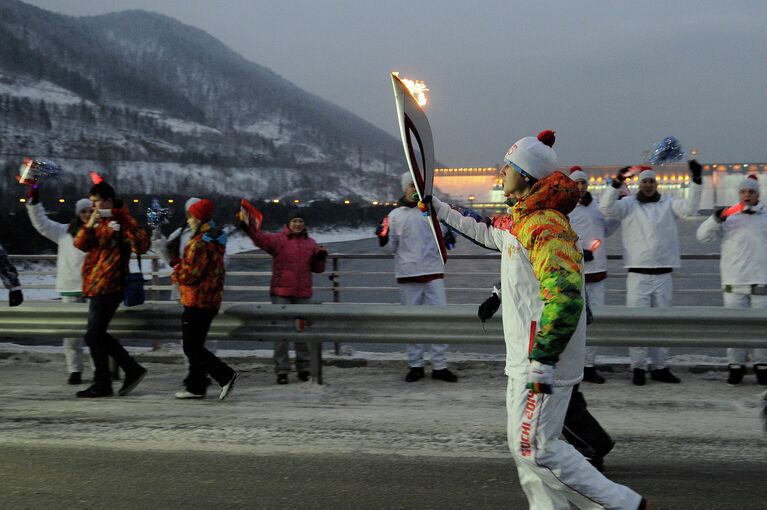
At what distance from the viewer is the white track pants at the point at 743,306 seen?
22.5 feet

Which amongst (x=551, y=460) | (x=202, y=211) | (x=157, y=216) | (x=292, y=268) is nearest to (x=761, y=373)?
(x=292, y=268)

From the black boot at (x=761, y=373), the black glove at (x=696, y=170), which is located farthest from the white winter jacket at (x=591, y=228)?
the black boot at (x=761, y=373)

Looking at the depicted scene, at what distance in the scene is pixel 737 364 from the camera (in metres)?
6.86

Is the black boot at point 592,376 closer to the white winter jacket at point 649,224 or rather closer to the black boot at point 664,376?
the black boot at point 664,376

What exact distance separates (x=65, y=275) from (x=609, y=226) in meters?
5.12

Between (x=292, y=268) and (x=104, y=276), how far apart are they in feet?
5.42

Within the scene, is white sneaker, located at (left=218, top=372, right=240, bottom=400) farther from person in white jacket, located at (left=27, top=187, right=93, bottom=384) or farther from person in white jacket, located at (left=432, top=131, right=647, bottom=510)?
person in white jacket, located at (left=432, top=131, right=647, bottom=510)

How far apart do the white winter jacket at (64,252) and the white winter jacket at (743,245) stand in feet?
19.1

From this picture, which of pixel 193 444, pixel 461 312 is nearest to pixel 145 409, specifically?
pixel 193 444

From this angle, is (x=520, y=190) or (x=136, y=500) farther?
(x=136, y=500)

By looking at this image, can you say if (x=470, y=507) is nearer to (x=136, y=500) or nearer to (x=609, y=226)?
(x=136, y=500)

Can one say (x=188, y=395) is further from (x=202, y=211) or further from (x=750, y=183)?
(x=750, y=183)

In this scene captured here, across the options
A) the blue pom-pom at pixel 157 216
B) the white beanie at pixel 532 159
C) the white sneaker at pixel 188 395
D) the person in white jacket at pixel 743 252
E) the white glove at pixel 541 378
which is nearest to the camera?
the white glove at pixel 541 378

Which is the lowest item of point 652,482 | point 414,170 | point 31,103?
point 652,482
